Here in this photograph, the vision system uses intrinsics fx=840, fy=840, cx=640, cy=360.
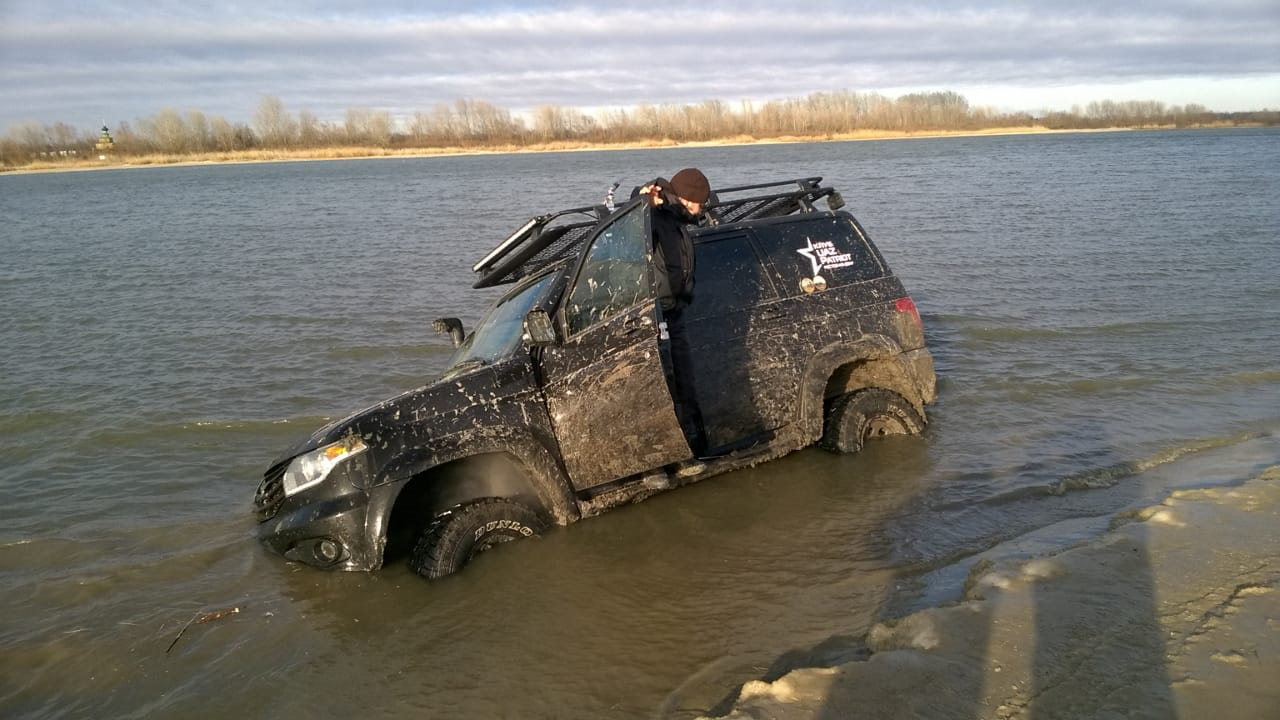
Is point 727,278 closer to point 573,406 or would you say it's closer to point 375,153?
point 573,406

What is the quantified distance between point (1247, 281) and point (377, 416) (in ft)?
48.9

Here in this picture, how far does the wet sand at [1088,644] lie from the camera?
11.7 feet

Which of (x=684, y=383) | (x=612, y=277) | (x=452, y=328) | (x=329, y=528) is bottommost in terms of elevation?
(x=329, y=528)

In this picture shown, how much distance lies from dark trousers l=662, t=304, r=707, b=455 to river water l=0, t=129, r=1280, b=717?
631 mm

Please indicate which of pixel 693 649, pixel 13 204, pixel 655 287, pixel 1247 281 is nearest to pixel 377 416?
pixel 655 287

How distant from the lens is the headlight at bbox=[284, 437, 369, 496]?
5.07 metres

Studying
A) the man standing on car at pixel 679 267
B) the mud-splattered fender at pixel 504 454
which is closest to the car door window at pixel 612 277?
the man standing on car at pixel 679 267

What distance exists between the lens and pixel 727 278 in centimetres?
647

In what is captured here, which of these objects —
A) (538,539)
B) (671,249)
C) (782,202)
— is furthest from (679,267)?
(782,202)

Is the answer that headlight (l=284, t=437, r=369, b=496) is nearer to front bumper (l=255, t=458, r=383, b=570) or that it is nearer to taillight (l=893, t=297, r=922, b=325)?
front bumper (l=255, t=458, r=383, b=570)

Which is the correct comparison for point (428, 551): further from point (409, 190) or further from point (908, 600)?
point (409, 190)

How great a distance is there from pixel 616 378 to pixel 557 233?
181cm

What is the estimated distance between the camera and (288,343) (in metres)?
11.9

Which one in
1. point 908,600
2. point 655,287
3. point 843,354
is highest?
point 655,287
